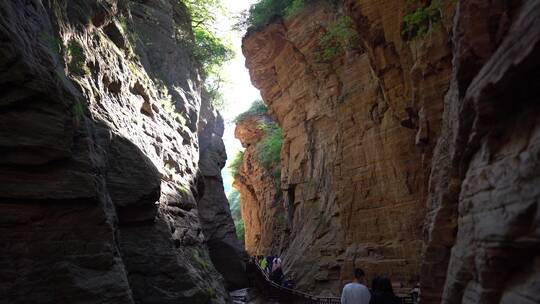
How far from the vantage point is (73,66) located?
8258 millimetres

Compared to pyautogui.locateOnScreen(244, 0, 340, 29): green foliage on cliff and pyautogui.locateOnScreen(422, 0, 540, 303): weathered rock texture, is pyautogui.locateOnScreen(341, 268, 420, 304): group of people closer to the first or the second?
pyautogui.locateOnScreen(422, 0, 540, 303): weathered rock texture

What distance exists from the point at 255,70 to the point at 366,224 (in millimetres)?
11110

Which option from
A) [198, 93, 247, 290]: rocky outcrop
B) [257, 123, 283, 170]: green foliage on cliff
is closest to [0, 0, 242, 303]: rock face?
[198, 93, 247, 290]: rocky outcrop

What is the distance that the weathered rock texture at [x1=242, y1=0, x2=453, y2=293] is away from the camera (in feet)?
34.9

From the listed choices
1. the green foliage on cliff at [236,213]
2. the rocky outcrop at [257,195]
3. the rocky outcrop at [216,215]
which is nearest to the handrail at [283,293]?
the rocky outcrop at [216,215]

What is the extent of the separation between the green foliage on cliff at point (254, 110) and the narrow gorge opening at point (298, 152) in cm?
1328

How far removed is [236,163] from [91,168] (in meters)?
34.2

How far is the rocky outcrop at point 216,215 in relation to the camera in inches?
788

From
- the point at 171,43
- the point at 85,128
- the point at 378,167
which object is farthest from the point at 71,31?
the point at 378,167

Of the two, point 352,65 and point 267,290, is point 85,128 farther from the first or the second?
point 267,290

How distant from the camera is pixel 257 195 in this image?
34781 millimetres

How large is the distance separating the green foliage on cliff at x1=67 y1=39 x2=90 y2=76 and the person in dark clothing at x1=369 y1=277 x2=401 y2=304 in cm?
697

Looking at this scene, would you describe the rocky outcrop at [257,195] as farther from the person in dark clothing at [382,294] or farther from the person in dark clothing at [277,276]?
the person in dark clothing at [382,294]

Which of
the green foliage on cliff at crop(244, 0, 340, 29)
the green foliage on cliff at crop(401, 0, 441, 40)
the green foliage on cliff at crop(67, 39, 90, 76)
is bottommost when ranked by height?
the green foliage on cliff at crop(67, 39, 90, 76)
